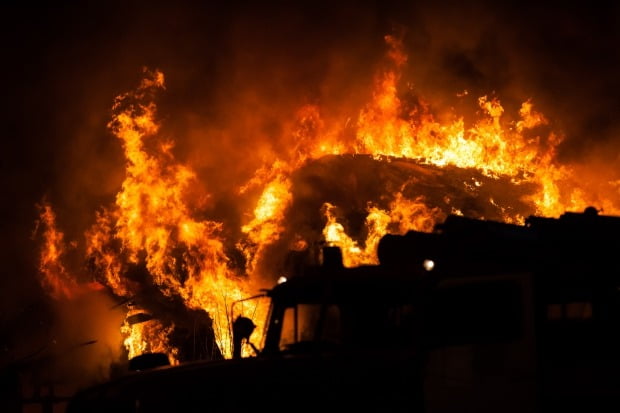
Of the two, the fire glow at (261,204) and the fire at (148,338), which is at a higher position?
the fire glow at (261,204)

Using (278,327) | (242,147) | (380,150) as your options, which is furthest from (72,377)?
(278,327)

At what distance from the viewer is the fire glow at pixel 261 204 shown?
824 inches

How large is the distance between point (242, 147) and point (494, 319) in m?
20.0

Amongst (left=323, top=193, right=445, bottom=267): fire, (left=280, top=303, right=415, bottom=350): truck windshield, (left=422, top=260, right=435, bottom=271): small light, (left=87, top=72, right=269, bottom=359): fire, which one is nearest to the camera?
(left=280, top=303, right=415, bottom=350): truck windshield

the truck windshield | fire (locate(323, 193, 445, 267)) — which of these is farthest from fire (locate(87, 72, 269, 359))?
the truck windshield

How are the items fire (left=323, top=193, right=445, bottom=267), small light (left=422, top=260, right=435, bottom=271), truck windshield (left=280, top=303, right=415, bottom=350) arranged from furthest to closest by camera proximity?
fire (left=323, top=193, right=445, bottom=267)
small light (left=422, top=260, right=435, bottom=271)
truck windshield (left=280, top=303, right=415, bottom=350)

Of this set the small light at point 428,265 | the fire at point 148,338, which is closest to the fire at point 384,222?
the fire at point 148,338

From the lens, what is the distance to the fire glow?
20.9 m

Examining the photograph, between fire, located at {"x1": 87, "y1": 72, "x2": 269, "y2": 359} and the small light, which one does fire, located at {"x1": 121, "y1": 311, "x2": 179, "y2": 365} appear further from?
the small light

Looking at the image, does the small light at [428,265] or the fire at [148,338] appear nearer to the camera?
the small light at [428,265]

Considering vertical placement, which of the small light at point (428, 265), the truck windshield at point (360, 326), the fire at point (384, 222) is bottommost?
the truck windshield at point (360, 326)

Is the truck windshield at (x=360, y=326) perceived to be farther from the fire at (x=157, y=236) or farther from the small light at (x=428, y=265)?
the fire at (x=157, y=236)

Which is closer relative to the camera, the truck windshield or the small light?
the truck windshield

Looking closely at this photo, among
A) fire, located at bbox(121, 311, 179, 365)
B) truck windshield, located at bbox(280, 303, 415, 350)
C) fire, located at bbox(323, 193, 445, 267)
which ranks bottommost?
fire, located at bbox(121, 311, 179, 365)
